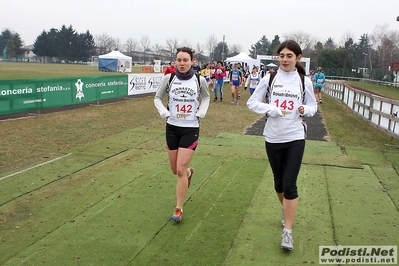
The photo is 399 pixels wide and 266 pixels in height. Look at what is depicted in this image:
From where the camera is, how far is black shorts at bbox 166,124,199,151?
5.04 meters

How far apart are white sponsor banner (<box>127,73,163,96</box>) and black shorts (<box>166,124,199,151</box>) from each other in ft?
53.1

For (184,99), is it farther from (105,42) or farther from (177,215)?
(105,42)

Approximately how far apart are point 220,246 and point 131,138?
6.46 meters

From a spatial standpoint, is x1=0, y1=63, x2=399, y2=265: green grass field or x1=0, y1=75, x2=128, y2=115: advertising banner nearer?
x1=0, y1=63, x2=399, y2=265: green grass field

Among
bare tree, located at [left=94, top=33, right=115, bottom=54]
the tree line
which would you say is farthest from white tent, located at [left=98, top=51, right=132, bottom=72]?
bare tree, located at [left=94, top=33, right=115, bottom=54]

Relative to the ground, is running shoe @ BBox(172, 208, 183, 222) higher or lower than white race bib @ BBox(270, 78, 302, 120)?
lower

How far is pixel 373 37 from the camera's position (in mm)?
82812

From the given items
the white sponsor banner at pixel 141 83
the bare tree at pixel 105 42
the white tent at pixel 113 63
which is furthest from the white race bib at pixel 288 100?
the bare tree at pixel 105 42

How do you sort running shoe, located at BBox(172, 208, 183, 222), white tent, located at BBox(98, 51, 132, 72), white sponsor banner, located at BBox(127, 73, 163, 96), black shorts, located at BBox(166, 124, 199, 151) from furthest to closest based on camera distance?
white tent, located at BBox(98, 51, 132, 72) → white sponsor banner, located at BBox(127, 73, 163, 96) → black shorts, located at BBox(166, 124, 199, 151) → running shoe, located at BBox(172, 208, 183, 222)

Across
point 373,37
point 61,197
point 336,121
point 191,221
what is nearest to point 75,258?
point 191,221

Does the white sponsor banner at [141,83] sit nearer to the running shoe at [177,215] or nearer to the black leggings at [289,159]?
the running shoe at [177,215]

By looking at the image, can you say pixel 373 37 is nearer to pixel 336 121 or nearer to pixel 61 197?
pixel 336 121

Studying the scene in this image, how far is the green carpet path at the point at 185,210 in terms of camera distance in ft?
13.7

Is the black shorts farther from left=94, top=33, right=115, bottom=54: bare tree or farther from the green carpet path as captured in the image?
left=94, top=33, right=115, bottom=54: bare tree
